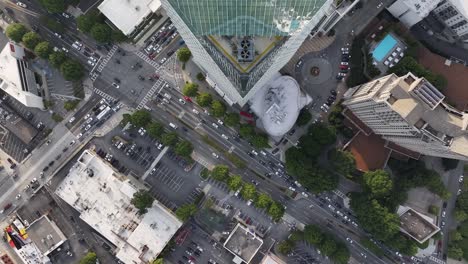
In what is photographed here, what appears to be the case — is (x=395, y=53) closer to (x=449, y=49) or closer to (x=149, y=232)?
(x=449, y=49)

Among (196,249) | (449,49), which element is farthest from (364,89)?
(196,249)

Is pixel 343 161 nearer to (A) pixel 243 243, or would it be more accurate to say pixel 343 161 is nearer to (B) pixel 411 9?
(A) pixel 243 243

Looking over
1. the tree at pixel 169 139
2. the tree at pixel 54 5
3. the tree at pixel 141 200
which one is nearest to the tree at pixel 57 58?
the tree at pixel 54 5

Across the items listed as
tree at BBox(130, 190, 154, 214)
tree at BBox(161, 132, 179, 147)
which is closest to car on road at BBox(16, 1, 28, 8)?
tree at BBox(161, 132, 179, 147)

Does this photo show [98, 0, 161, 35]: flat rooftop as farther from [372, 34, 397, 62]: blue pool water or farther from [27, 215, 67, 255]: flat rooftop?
[372, 34, 397, 62]: blue pool water

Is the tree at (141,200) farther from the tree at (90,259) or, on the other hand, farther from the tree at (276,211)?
the tree at (276,211)

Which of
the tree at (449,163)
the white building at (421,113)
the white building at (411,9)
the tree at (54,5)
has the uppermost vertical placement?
the white building at (411,9)
